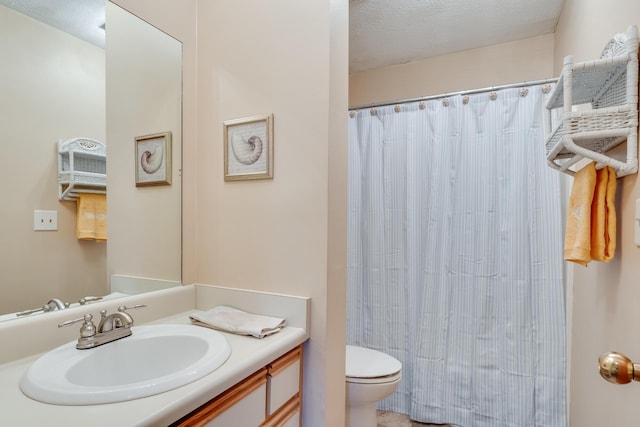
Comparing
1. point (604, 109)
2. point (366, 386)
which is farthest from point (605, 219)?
point (366, 386)

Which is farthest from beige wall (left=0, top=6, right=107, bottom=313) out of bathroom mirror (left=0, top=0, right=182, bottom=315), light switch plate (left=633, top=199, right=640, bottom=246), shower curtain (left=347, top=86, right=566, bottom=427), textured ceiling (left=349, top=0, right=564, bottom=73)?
light switch plate (left=633, top=199, right=640, bottom=246)

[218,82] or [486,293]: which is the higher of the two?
[218,82]

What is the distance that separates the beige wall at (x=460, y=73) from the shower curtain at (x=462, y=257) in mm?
311

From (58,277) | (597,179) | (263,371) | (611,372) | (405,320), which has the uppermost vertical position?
(597,179)

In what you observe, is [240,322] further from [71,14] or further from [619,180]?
[619,180]

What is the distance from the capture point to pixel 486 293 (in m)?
1.99

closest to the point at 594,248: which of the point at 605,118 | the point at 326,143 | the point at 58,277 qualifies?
the point at 605,118

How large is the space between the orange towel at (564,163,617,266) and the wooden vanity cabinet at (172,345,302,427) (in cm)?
101

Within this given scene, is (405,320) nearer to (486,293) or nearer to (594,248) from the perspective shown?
(486,293)

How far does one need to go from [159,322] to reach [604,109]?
1.68 metres

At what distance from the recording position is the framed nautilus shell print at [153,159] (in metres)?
1.40

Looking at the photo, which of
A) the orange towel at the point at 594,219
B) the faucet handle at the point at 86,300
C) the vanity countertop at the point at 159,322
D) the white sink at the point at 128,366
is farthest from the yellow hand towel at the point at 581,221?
the faucet handle at the point at 86,300

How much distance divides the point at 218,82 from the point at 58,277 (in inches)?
38.1

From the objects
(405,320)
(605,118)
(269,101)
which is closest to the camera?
(605,118)
